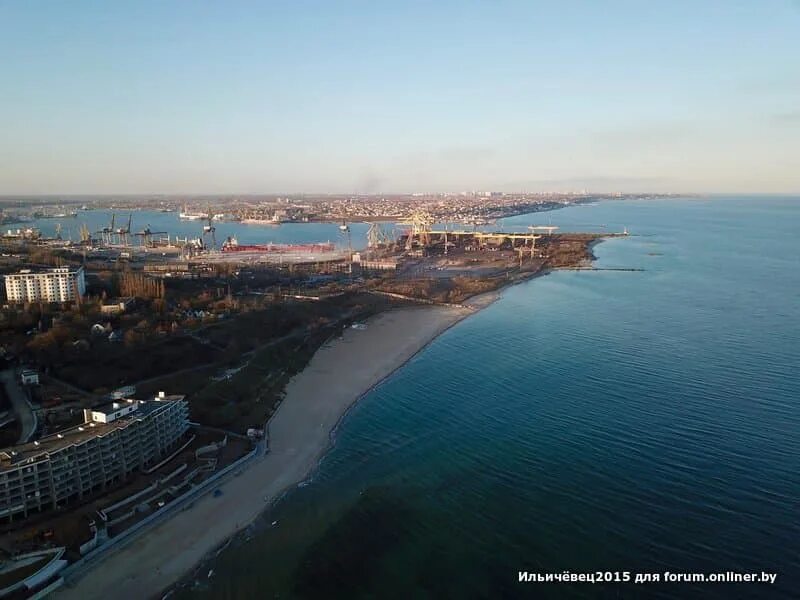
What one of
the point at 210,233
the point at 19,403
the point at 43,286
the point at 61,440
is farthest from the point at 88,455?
the point at 210,233

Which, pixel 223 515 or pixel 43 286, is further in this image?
pixel 43 286

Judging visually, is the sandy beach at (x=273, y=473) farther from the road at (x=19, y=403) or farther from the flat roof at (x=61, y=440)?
the road at (x=19, y=403)

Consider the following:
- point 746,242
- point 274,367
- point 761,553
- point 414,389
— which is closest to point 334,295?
point 274,367

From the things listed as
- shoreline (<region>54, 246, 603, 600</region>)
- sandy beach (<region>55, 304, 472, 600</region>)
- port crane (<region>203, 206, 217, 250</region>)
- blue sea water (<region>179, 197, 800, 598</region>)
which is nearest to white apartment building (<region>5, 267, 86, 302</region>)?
sandy beach (<region>55, 304, 472, 600</region>)

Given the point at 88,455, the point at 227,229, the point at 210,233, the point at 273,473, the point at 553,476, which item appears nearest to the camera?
the point at 88,455

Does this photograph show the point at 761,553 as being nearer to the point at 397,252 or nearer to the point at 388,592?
the point at 388,592

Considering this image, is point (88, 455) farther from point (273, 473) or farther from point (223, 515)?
point (273, 473)
